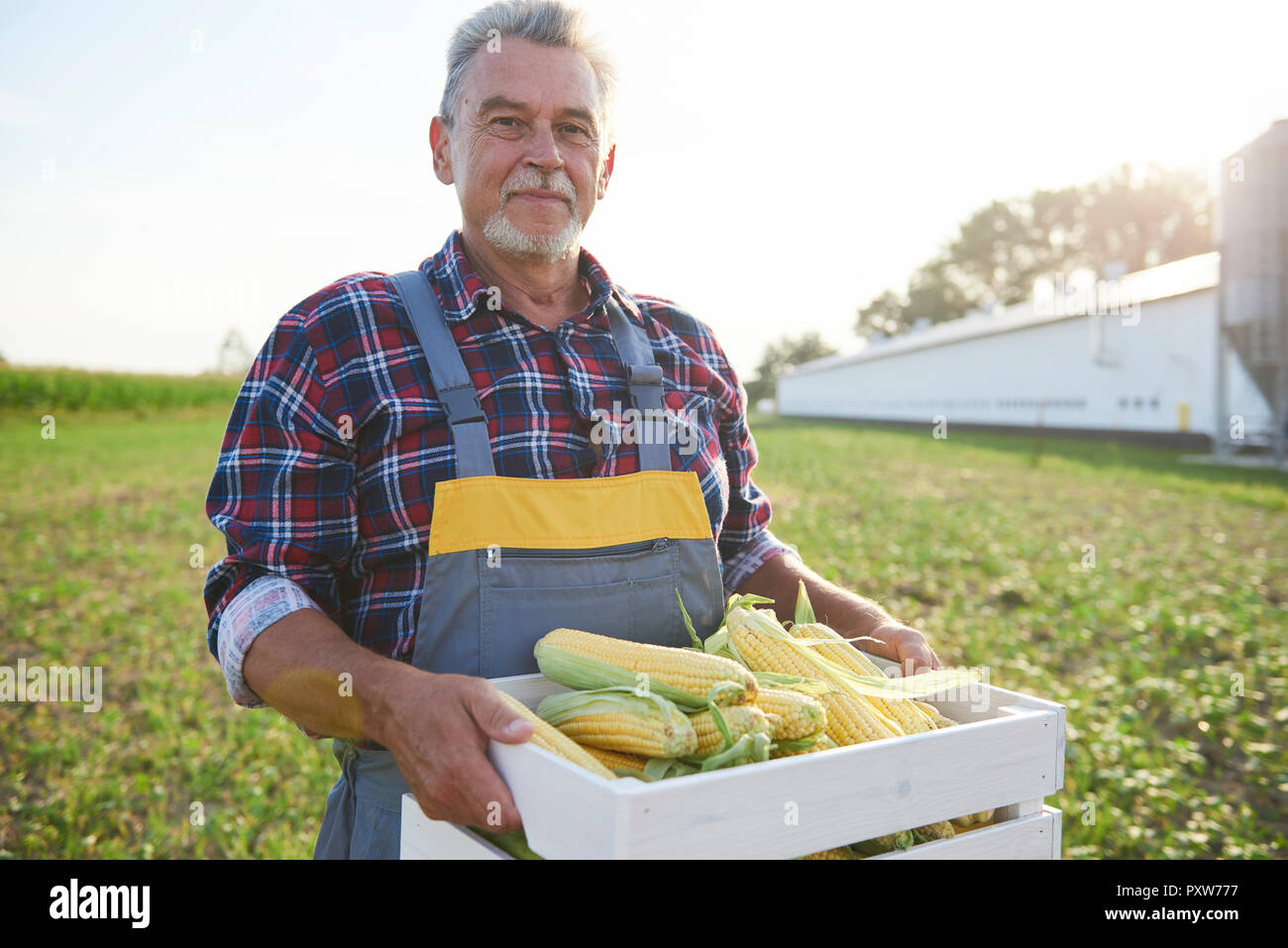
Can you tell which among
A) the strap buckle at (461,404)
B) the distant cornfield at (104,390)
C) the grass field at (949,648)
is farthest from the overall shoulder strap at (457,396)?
the distant cornfield at (104,390)

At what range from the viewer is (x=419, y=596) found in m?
2.14

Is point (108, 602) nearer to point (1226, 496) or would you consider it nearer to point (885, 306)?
point (1226, 496)

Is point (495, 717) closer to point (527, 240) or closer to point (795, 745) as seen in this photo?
point (795, 745)

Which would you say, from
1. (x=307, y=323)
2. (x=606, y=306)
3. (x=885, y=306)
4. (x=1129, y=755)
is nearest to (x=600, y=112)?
(x=606, y=306)

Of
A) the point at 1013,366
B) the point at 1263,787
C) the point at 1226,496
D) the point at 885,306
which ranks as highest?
the point at 885,306

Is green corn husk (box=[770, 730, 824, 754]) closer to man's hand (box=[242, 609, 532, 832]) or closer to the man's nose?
man's hand (box=[242, 609, 532, 832])

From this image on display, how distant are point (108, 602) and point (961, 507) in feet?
37.1

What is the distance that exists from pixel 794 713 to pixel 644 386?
3.52ft

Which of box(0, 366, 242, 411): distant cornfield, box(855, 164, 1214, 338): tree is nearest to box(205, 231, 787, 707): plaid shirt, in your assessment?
box(0, 366, 242, 411): distant cornfield

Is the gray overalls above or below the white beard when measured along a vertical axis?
below

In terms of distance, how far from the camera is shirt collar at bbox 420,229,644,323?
236cm

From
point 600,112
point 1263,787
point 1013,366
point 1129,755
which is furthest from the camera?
point 1013,366

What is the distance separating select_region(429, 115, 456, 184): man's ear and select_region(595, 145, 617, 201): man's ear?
16.0 inches

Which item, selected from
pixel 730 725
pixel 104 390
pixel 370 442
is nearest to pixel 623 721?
pixel 730 725
